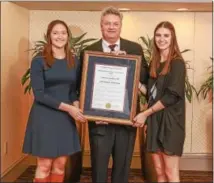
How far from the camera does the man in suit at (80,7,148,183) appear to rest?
271 cm

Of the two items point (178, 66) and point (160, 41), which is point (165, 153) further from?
point (160, 41)

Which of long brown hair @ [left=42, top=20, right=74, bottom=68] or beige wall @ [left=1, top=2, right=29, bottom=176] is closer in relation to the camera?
long brown hair @ [left=42, top=20, right=74, bottom=68]

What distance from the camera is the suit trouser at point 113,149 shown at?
2816 mm

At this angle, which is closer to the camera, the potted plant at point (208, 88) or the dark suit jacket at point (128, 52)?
the dark suit jacket at point (128, 52)

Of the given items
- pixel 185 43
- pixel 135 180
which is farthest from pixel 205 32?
pixel 135 180

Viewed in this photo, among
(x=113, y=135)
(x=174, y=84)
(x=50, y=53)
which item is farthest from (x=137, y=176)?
(x=50, y=53)

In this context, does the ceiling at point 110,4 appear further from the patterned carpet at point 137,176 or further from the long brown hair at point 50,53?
the patterned carpet at point 137,176

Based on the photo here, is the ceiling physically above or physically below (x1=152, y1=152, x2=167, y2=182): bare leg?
above

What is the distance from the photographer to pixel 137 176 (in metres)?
4.14

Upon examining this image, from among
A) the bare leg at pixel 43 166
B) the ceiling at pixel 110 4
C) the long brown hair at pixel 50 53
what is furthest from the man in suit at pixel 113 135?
the ceiling at pixel 110 4

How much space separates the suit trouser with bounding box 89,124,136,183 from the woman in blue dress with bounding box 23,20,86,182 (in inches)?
6.3

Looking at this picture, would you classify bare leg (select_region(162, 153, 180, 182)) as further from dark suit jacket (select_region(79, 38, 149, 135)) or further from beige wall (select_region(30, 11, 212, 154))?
beige wall (select_region(30, 11, 212, 154))

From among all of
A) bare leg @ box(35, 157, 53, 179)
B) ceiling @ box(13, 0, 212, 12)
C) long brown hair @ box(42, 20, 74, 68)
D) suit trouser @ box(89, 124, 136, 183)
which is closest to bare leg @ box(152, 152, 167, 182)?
suit trouser @ box(89, 124, 136, 183)

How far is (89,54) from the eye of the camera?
106 inches
